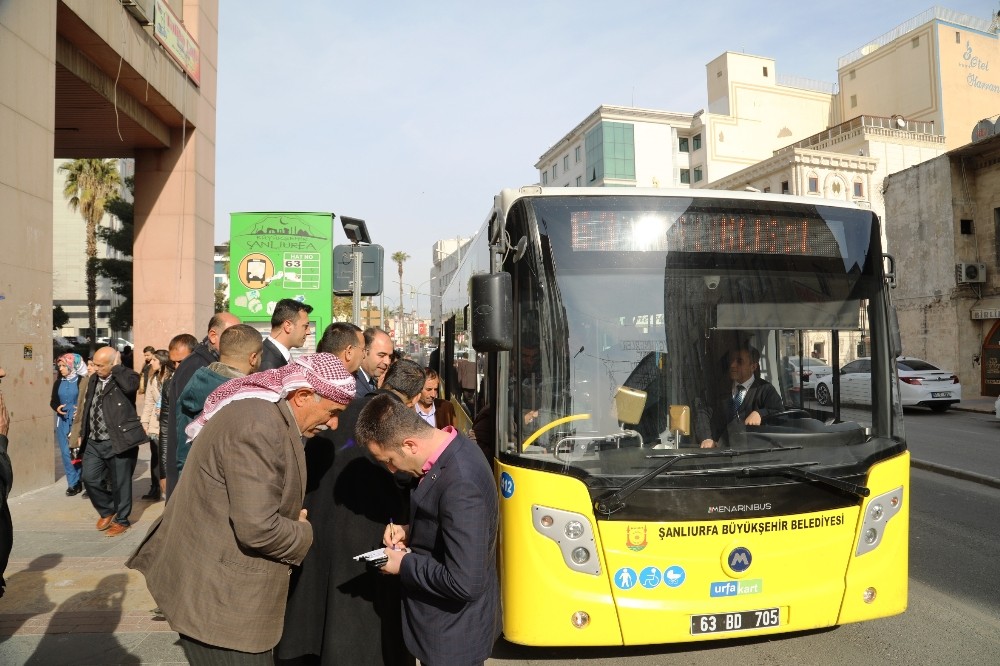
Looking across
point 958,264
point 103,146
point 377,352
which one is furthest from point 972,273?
point 103,146

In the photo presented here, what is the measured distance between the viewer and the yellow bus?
380cm

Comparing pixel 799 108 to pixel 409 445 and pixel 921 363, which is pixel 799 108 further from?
pixel 409 445

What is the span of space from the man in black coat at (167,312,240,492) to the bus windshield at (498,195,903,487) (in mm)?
2219

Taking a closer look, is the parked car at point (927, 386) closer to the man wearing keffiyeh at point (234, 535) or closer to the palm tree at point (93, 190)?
the man wearing keffiyeh at point (234, 535)

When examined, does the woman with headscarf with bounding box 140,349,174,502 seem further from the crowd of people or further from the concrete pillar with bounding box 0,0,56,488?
the crowd of people

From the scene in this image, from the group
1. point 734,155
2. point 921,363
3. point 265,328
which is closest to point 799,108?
point 734,155

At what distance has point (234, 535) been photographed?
2.46 m

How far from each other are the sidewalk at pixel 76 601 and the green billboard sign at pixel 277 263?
4.48m

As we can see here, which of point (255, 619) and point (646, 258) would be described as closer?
point (255, 619)

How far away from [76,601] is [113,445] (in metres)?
2.18

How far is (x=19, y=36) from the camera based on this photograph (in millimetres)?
8773

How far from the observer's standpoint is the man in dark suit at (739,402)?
4078 millimetres

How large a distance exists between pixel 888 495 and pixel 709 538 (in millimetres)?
1199

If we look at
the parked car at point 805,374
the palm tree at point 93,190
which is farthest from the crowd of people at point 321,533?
the palm tree at point 93,190
